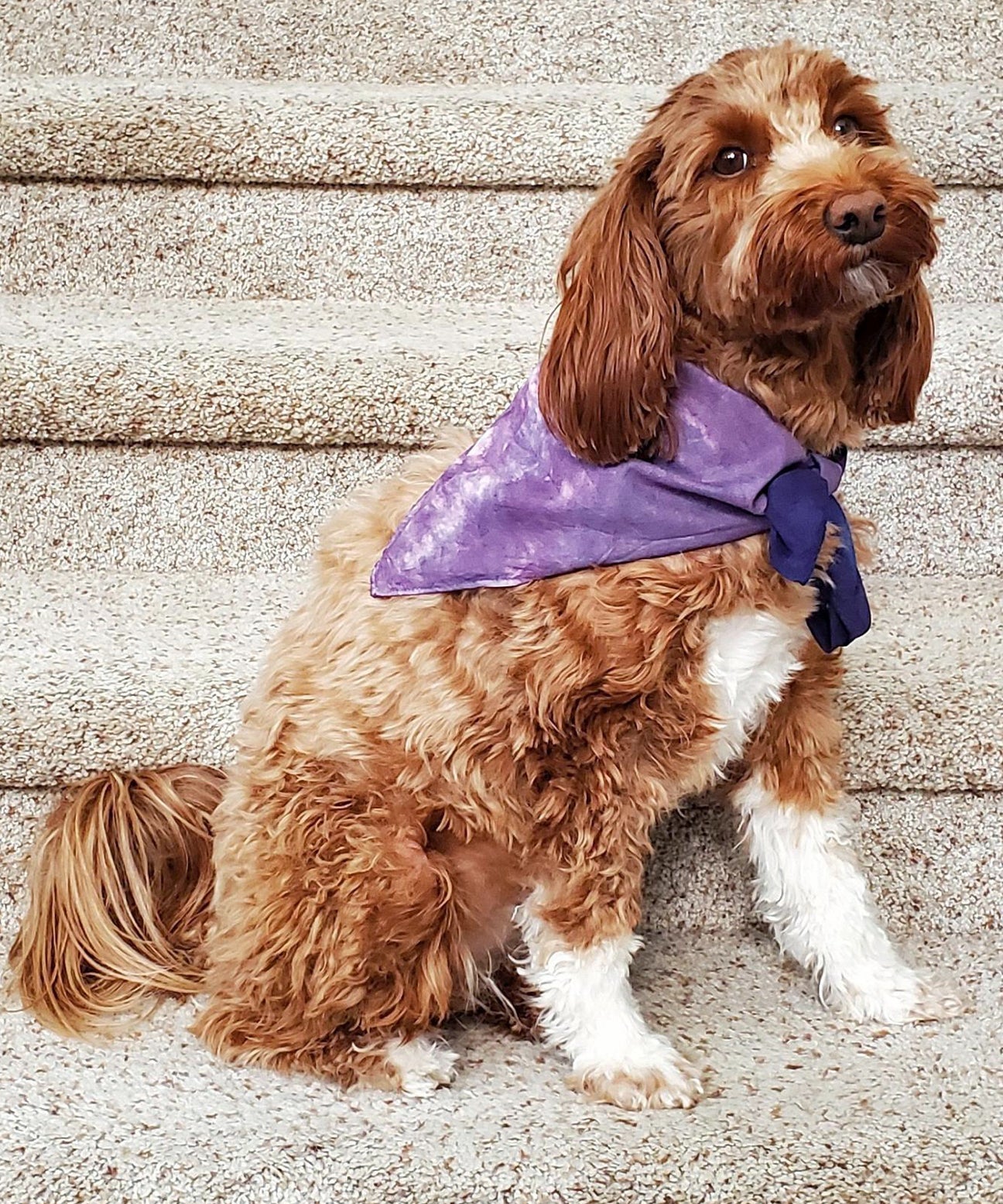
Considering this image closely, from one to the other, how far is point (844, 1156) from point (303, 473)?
3.79 ft

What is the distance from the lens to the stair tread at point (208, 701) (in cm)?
158

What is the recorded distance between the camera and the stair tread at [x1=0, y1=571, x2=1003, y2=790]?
1.58 m

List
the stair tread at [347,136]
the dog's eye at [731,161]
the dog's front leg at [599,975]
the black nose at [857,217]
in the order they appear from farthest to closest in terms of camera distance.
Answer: the stair tread at [347,136], the dog's front leg at [599,975], the dog's eye at [731,161], the black nose at [857,217]

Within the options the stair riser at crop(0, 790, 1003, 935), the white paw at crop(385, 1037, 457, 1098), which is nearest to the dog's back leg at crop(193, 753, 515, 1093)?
the white paw at crop(385, 1037, 457, 1098)

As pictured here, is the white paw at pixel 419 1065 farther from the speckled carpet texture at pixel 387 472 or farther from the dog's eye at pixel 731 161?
the dog's eye at pixel 731 161

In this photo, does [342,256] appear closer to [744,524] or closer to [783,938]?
[744,524]

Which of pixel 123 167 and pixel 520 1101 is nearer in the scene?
pixel 520 1101

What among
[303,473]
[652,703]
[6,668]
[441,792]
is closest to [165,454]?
[303,473]

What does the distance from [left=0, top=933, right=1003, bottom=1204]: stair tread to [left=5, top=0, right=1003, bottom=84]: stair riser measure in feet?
5.42

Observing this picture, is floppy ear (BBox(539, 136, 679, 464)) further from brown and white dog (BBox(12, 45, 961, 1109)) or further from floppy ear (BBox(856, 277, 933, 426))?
floppy ear (BBox(856, 277, 933, 426))

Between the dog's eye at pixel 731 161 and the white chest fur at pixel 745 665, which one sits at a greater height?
the dog's eye at pixel 731 161

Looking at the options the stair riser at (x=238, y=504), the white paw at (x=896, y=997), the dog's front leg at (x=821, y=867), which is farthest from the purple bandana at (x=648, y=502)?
the stair riser at (x=238, y=504)

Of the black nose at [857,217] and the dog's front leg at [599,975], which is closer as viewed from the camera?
the black nose at [857,217]

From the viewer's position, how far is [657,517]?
49.4 inches
